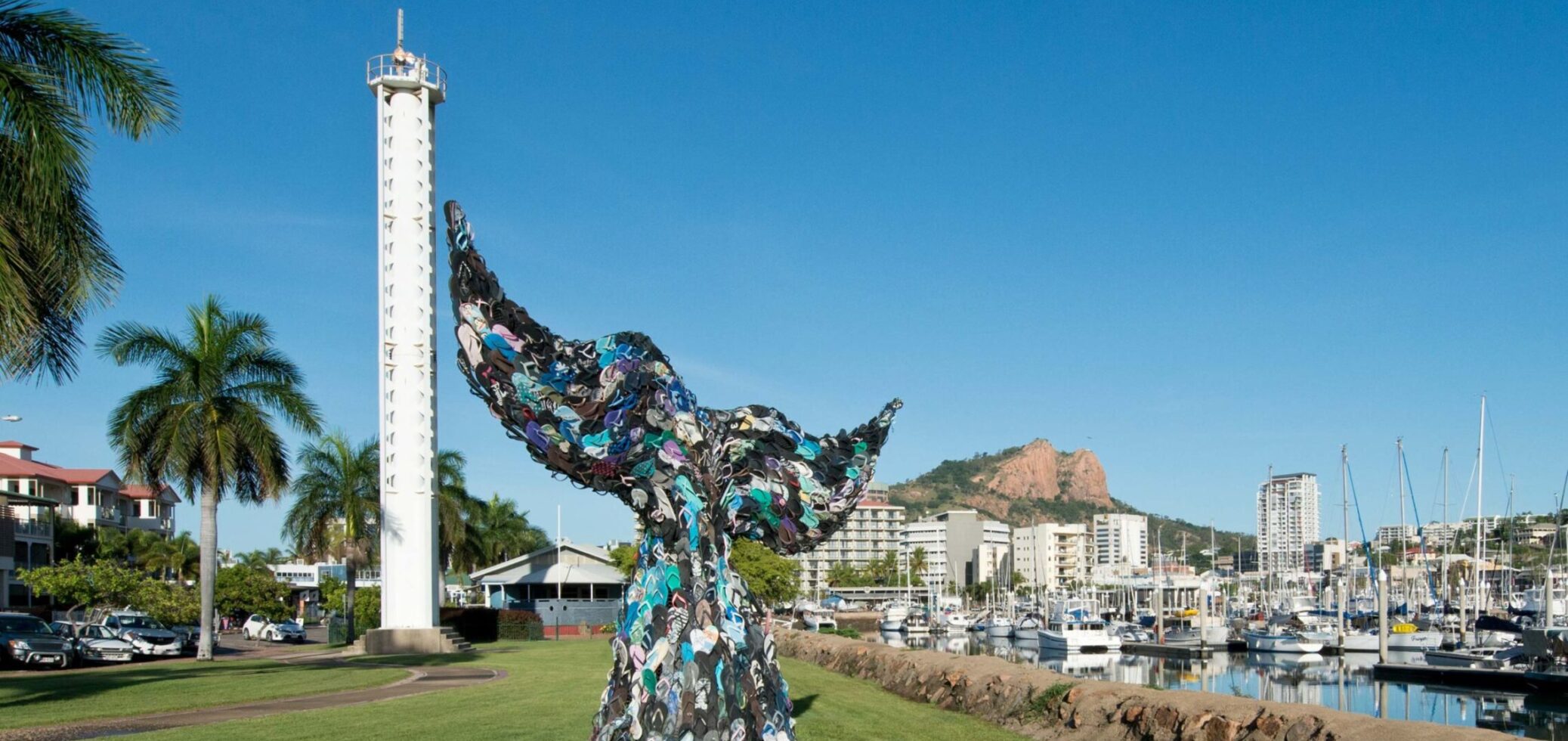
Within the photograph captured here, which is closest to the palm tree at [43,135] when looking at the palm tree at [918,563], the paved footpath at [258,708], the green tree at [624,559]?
the paved footpath at [258,708]

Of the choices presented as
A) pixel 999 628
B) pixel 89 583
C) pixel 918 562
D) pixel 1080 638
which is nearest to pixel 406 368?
pixel 89 583

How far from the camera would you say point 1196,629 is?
81.1 meters

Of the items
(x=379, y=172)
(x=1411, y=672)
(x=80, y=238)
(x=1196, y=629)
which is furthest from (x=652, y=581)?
(x=1196, y=629)

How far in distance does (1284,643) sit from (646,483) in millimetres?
65172

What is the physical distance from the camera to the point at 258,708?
21.0m

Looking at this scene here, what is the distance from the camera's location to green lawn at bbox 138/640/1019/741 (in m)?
16.8

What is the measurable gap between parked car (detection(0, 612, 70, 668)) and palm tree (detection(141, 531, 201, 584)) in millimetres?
49002

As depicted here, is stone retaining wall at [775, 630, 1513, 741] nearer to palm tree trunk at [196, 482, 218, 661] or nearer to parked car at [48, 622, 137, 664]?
palm tree trunk at [196, 482, 218, 661]

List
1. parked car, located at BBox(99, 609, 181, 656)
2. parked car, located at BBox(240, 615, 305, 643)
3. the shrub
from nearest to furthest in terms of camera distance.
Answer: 1. parked car, located at BBox(99, 609, 181, 656)
2. the shrub
3. parked car, located at BBox(240, 615, 305, 643)

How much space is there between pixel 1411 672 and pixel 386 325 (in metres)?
43.7

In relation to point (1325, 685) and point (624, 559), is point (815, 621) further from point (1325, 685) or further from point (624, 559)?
point (1325, 685)

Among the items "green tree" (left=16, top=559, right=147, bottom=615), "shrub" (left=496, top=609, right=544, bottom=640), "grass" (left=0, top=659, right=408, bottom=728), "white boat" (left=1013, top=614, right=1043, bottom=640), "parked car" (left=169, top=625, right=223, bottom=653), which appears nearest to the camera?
"grass" (left=0, top=659, right=408, bottom=728)

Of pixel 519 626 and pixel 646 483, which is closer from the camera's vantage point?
pixel 646 483

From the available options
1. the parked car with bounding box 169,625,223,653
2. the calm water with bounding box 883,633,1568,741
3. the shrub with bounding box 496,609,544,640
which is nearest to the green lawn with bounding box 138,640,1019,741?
the calm water with bounding box 883,633,1568,741
